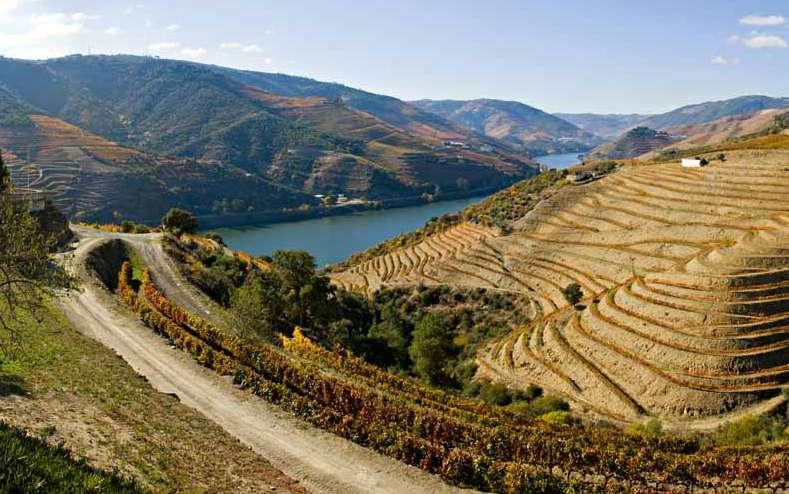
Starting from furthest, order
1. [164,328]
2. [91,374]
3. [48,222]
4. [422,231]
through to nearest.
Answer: [422,231]
[48,222]
[164,328]
[91,374]

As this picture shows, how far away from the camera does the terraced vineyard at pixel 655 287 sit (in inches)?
1235

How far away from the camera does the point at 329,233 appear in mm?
157000

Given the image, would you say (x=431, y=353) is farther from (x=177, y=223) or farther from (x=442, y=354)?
(x=177, y=223)

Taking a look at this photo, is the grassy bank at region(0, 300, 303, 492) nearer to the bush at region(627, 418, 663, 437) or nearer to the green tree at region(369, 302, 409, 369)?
the bush at region(627, 418, 663, 437)

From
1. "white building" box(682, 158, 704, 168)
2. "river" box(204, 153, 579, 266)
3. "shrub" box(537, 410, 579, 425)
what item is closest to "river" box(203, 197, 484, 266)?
"river" box(204, 153, 579, 266)

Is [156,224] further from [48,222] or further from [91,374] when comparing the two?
[91,374]

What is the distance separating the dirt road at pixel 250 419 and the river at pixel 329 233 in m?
91.1

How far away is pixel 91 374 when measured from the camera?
929 inches

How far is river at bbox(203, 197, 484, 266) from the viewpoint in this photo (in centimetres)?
13738

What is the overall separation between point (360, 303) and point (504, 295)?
15.8m

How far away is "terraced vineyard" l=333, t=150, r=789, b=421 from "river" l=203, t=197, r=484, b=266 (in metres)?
69.0

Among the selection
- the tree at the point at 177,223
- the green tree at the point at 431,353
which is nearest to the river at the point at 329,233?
the tree at the point at 177,223

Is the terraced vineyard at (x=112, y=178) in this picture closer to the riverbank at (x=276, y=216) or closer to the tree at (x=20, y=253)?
the riverbank at (x=276, y=216)

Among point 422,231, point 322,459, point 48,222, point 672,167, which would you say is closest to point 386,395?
point 322,459
